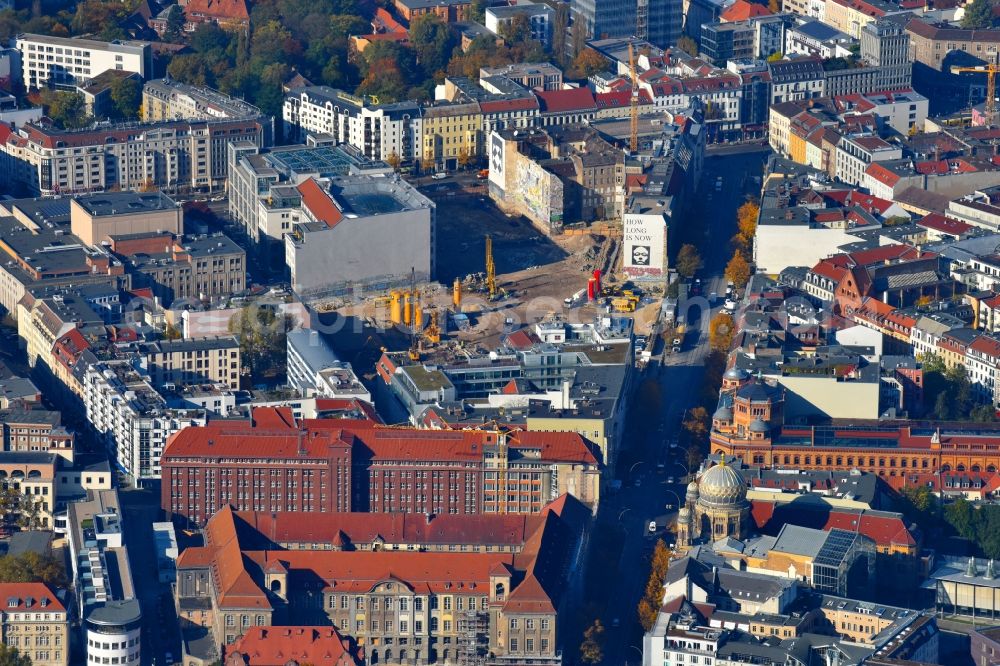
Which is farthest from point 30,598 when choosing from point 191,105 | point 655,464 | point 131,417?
point 191,105

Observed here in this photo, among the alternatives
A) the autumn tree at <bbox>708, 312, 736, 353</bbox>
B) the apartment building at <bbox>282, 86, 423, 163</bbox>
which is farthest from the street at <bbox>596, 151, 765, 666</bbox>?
the apartment building at <bbox>282, 86, 423, 163</bbox>

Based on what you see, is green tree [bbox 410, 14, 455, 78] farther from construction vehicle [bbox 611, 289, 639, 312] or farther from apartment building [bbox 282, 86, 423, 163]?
construction vehicle [bbox 611, 289, 639, 312]

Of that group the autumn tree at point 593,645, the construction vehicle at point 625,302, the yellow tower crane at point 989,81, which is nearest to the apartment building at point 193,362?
the construction vehicle at point 625,302

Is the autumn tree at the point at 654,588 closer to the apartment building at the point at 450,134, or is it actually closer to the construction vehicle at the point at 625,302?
the construction vehicle at the point at 625,302

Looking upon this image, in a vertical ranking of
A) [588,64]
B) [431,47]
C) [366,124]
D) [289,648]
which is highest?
[289,648]

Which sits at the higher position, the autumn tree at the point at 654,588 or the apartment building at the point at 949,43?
the autumn tree at the point at 654,588

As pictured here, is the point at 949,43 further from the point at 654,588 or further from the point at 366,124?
the point at 654,588
